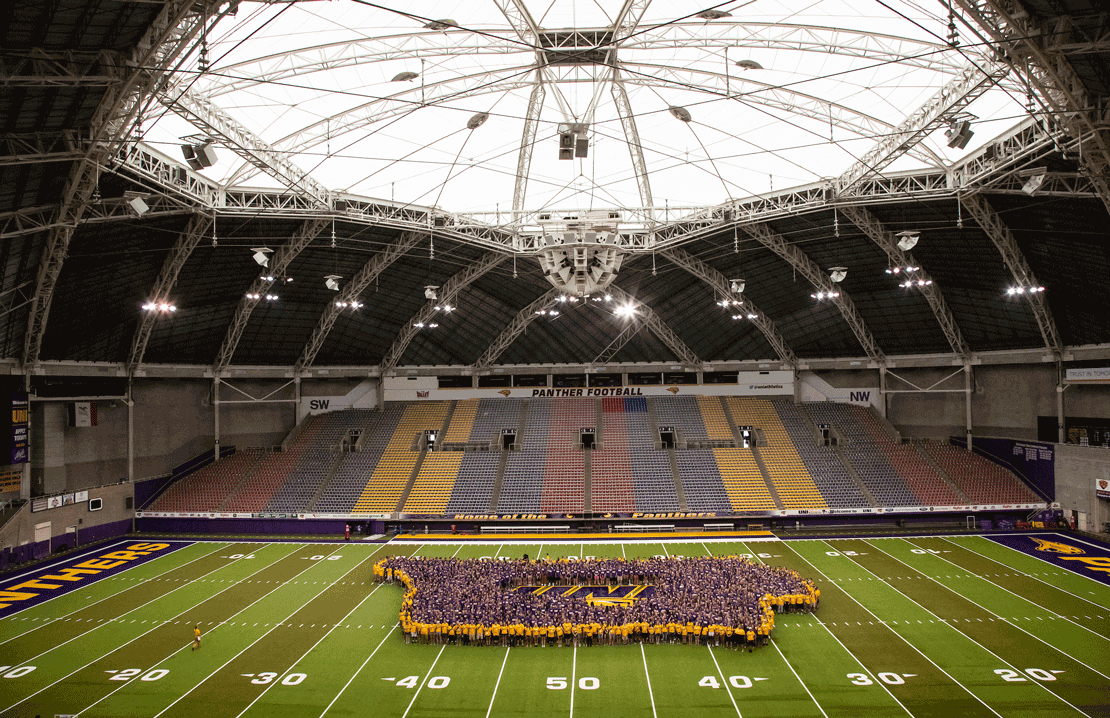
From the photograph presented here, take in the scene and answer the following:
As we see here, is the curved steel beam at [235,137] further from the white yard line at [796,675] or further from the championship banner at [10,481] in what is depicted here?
the white yard line at [796,675]

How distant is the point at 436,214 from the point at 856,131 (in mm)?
19135

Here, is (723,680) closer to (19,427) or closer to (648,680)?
(648,680)

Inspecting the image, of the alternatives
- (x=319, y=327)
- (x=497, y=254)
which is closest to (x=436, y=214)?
(x=497, y=254)

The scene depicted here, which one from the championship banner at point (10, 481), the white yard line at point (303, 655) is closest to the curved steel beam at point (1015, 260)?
the white yard line at point (303, 655)

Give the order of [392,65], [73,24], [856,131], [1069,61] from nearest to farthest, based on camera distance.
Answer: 1. [73,24]
2. [1069,61]
3. [392,65]
4. [856,131]

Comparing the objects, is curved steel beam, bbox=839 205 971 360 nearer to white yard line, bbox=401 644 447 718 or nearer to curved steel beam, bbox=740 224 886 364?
curved steel beam, bbox=740 224 886 364

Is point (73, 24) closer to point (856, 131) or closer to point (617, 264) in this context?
point (617, 264)

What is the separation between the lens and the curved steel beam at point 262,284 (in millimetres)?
32966

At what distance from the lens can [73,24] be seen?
50.4 ft

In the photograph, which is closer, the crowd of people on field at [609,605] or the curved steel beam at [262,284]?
the crowd of people on field at [609,605]

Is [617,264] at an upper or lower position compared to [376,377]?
upper

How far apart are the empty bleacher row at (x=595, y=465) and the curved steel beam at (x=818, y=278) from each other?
5.51 meters

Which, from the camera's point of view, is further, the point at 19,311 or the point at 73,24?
the point at 19,311

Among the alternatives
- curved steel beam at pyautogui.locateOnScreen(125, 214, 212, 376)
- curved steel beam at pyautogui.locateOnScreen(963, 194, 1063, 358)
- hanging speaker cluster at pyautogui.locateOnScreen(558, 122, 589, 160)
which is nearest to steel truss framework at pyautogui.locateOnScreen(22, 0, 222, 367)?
curved steel beam at pyautogui.locateOnScreen(125, 214, 212, 376)
